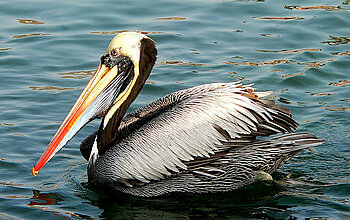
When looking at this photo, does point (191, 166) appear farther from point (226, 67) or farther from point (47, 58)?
point (47, 58)

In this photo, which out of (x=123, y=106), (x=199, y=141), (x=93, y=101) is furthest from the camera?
(x=123, y=106)

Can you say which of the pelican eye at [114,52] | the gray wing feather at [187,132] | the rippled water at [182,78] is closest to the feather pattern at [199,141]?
the gray wing feather at [187,132]

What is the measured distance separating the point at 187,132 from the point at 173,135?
119 mm

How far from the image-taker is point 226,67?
29.2 feet

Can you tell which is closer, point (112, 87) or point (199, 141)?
point (199, 141)

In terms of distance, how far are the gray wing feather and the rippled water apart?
34cm

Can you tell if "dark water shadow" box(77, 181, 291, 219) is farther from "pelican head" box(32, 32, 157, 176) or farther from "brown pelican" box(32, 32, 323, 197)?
"pelican head" box(32, 32, 157, 176)

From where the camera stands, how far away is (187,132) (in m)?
5.98

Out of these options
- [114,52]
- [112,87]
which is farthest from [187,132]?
[114,52]

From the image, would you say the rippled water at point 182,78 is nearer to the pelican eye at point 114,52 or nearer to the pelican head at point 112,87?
the pelican head at point 112,87

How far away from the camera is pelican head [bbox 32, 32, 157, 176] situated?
6078mm

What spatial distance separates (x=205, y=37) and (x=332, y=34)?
173 centimetres

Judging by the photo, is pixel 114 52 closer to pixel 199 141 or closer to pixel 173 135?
pixel 173 135

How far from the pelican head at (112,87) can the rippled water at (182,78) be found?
573 millimetres
